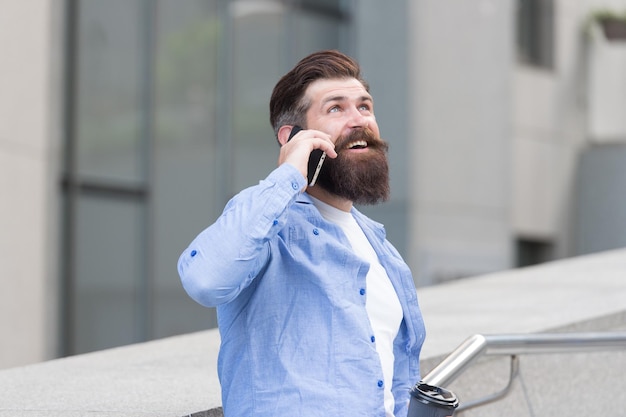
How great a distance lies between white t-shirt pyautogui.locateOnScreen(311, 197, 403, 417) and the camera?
3189mm

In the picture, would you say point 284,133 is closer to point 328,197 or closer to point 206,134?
point 328,197

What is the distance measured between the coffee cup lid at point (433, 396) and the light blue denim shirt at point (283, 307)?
18 centimetres

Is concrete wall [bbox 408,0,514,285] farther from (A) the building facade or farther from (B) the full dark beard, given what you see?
(B) the full dark beard

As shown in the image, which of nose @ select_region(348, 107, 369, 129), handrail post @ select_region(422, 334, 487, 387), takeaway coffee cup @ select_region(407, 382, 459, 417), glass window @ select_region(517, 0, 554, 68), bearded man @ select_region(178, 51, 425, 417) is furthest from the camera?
glass window @ select_region(517, 0, 554, 68)

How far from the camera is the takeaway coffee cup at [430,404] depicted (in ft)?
9.30

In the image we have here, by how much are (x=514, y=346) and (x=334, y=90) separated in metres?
1.83

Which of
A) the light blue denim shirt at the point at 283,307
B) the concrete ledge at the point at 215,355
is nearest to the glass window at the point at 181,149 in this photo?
the concrete ledge at the point at 215,355

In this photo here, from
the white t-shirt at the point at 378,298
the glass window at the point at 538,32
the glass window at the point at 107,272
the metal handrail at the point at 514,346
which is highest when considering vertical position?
the glass window at the point at 538,32

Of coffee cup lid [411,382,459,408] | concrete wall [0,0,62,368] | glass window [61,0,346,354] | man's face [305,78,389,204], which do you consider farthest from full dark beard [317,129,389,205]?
glass window [61,0,346,354]

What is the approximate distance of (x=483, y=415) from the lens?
229 inches

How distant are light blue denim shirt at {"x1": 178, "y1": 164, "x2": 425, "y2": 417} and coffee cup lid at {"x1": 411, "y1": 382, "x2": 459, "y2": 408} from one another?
0.18 metres

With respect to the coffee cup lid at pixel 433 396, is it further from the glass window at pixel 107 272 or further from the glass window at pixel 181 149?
the glass window at pixel 181 149

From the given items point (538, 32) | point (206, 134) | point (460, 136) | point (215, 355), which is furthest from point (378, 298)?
point (538, 32)

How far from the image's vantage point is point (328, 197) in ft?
11.0
